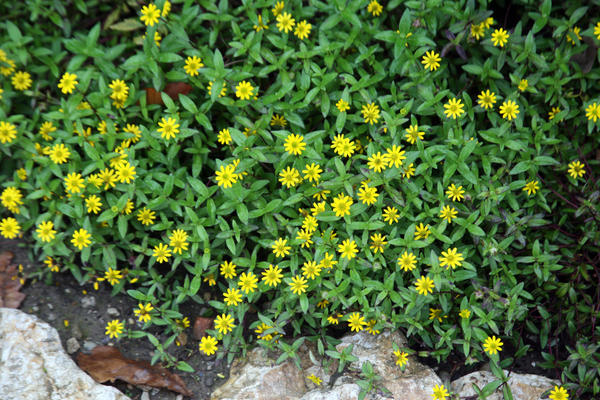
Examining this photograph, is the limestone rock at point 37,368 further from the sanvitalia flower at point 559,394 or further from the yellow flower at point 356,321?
the sanvitalia flower at point 559,394

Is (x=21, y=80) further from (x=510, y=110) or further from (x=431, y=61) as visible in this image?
(x=510, y=110)

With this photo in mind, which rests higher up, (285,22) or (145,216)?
(285,22)

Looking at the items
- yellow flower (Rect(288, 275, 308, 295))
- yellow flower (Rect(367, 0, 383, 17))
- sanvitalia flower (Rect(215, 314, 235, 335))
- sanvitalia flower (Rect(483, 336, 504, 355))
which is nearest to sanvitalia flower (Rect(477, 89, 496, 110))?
yellow flower (Rect(367, 0, 383, 17))

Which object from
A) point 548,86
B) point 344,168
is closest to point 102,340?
point 344,168

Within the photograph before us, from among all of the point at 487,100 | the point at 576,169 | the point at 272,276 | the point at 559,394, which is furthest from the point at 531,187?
the point at 272,276

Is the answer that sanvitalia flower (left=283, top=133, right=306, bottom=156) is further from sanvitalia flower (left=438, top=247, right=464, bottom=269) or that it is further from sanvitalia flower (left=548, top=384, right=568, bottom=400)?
sanvitalia flower (left=548, top=384, right=568, bottom=400)
